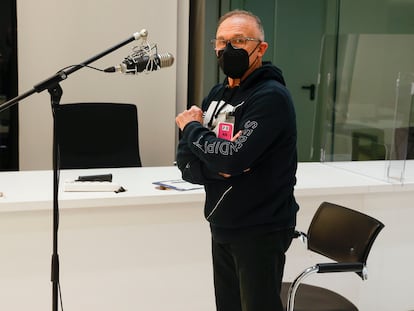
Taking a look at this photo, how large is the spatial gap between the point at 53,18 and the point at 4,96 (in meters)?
0.68

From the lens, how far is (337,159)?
10.7 ft

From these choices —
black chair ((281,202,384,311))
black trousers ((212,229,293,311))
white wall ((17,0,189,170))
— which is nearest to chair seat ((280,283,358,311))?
black chair ((281,202,384,311))

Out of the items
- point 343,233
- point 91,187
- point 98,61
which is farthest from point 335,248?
point 98,61

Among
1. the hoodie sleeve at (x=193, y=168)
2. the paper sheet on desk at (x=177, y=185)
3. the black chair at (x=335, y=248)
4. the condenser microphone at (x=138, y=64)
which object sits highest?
the condenser microphone at (x=138, y=64)

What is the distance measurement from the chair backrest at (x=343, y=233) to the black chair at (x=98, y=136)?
1815mm

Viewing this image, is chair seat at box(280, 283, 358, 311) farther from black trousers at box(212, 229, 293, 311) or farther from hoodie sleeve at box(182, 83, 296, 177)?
hoodie sleeve at box(182, 83, 296, 177)

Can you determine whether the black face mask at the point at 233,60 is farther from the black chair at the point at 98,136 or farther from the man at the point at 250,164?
the black chair at the point at 98,136

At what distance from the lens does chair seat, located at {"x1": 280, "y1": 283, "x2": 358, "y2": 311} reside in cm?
196

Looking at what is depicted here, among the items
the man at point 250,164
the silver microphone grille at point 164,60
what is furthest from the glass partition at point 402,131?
the silver microphone grille at point 164,60

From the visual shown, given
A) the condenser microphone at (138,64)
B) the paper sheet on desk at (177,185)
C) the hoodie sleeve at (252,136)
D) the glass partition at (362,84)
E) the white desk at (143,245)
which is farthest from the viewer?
the glass partition at (362,84)

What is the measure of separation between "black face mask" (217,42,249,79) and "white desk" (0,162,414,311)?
0.85 m

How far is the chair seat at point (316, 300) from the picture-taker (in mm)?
1961

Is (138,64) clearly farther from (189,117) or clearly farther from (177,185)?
(177,185)

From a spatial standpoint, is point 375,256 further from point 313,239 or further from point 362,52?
point 362,52
